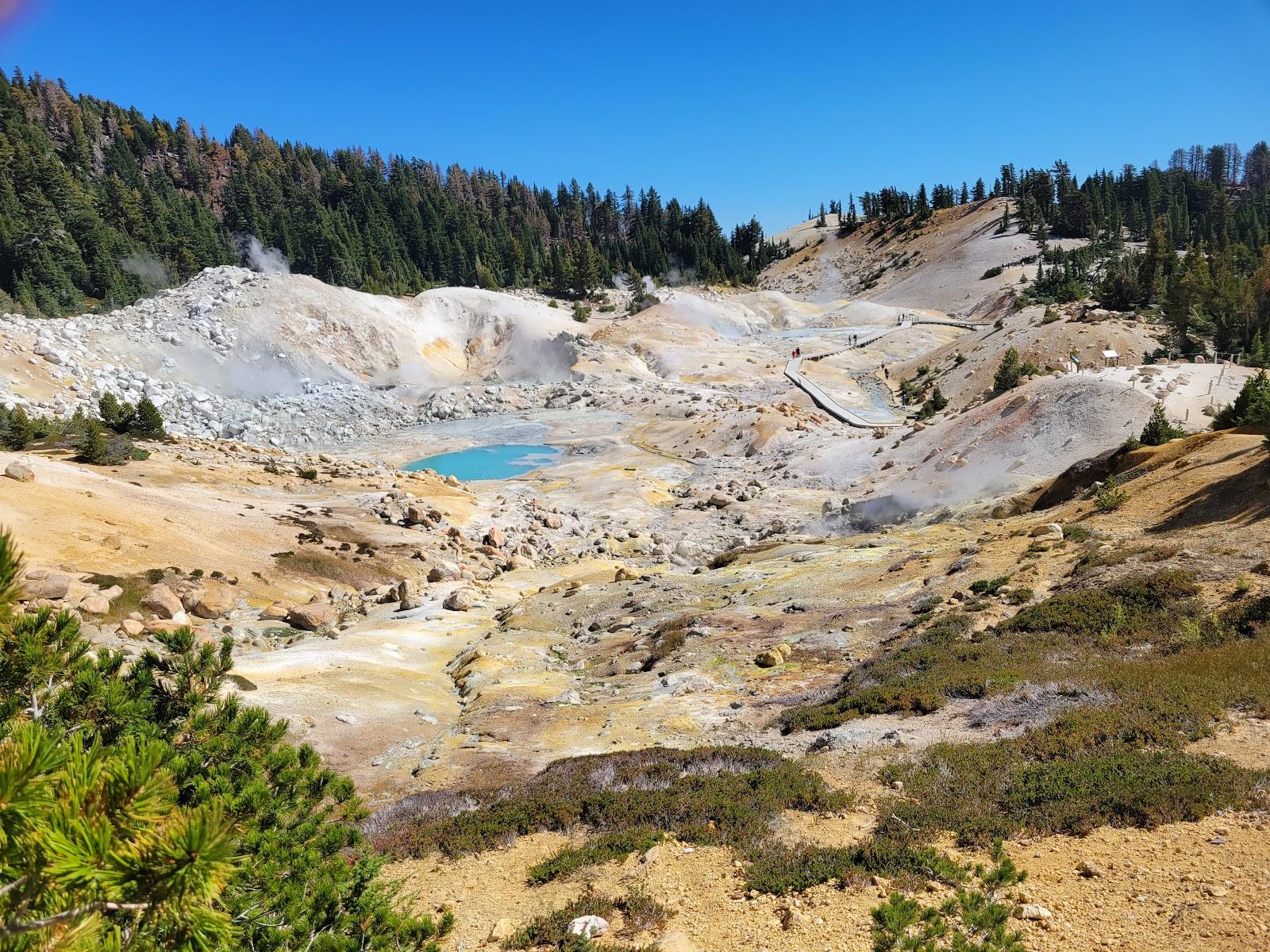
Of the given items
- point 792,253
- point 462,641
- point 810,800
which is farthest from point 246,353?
point 792,253

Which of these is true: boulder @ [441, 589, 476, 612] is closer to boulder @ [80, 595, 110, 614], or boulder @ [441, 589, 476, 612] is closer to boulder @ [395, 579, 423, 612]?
boulder @ [395, 579, 423, 612]

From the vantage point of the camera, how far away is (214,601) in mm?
21188

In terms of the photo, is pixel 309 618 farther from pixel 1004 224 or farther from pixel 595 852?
pixel 1004 224

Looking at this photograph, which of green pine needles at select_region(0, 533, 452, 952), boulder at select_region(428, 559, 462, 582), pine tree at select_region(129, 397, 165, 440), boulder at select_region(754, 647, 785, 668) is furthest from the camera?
pine tree at select_region(129, 397, 165, 440)

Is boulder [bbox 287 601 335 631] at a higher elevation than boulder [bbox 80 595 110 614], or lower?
lower

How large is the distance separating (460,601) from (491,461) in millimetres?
32603

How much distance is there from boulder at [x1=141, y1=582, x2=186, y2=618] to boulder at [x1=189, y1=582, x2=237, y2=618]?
68 centimetres

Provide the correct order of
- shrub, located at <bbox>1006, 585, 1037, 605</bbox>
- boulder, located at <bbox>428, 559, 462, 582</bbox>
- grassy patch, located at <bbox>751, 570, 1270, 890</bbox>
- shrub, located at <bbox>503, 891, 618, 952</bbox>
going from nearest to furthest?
shrub, located at <bbox>503, 891, 618, 952</bbox>, grassy patch, located at <bbox>751, 570, 1270, 890</bbox>, shrub, located at <bbox>1006, 585, 1037, 605</bbox>, boulder, located at <bbox>428, 559, 462, 582</bbox>

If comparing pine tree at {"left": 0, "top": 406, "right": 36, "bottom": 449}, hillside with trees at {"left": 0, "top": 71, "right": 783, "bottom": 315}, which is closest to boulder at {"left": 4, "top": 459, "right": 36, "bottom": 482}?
pine tree at {"left": 0, "top": 406, "right": 36, "bottom": 449}

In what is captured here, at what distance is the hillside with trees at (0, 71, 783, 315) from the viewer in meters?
85.3

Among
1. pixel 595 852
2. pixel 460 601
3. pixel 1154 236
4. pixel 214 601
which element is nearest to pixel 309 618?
pixel 214 601

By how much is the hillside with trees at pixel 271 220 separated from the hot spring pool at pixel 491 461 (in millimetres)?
48857

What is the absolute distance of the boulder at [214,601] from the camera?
20531 mm

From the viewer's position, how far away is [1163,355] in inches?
1951
